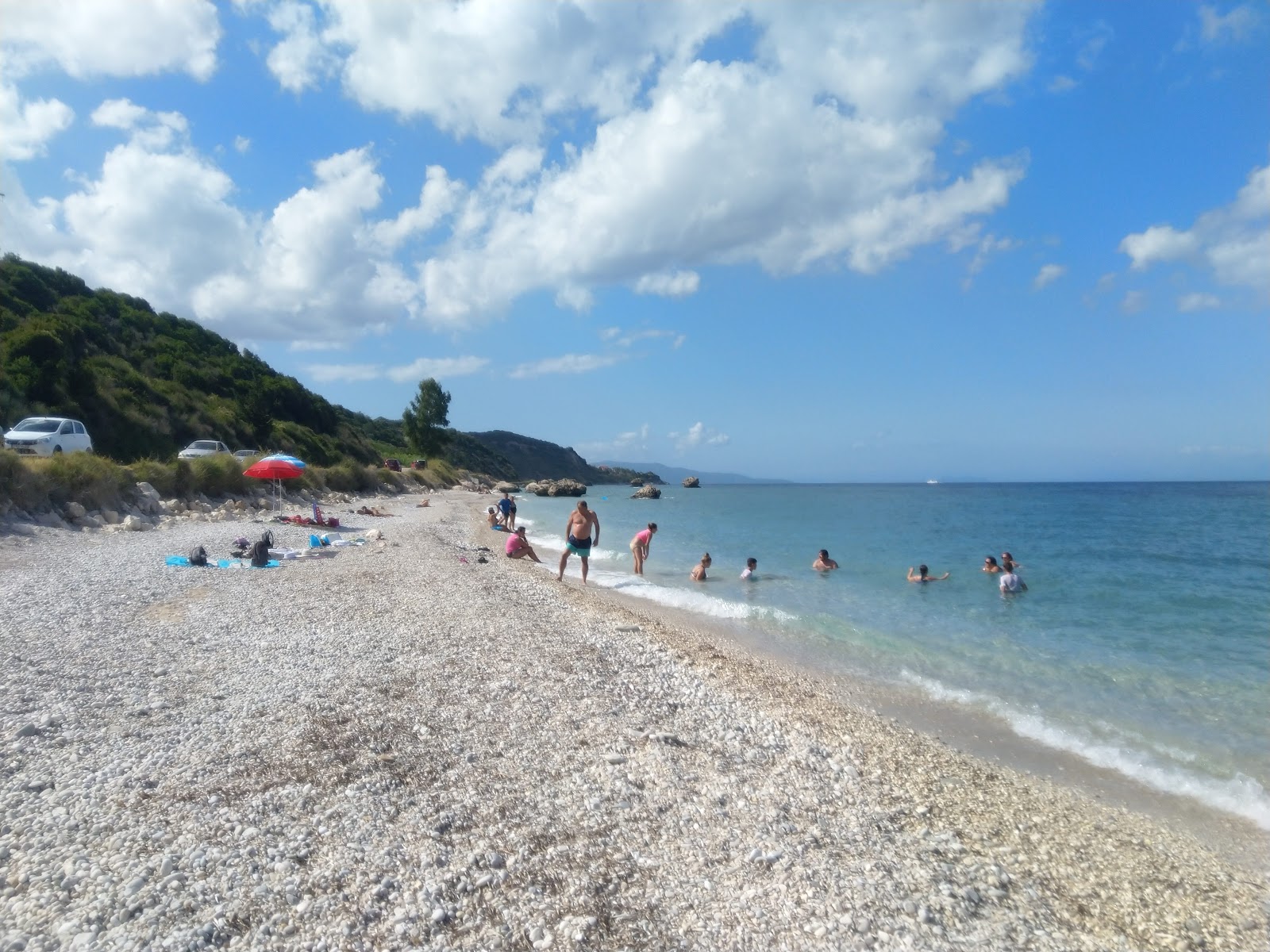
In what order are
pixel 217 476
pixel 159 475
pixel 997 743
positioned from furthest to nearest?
pixel 217 476
pixel 159 475
pixel 997 743

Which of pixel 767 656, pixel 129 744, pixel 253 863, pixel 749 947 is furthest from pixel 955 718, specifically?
pixel 129 744

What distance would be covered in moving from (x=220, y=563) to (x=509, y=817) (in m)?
11.7

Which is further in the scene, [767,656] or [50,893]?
[767,656]

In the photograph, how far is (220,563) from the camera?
1380 cm

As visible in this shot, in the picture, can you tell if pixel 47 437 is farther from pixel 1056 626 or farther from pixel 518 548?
pixel 1056 626

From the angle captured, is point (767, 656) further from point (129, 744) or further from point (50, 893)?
point (50, 893)

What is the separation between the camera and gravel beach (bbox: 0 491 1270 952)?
12.3 feet

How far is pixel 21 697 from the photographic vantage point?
5984mm

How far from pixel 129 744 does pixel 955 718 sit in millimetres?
8194

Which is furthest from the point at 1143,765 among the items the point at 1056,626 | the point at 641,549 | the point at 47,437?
the point at 47,437

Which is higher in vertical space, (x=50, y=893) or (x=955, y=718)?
(x=50, y=893)

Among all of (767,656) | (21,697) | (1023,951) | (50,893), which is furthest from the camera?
(767,656)

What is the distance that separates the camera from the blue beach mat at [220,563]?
13.2 meters

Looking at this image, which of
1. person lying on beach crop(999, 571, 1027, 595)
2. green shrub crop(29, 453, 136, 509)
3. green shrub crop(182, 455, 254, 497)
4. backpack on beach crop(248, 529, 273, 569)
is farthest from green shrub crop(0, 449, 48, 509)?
person lying on beach crop(999, 571, 1027, 595)
